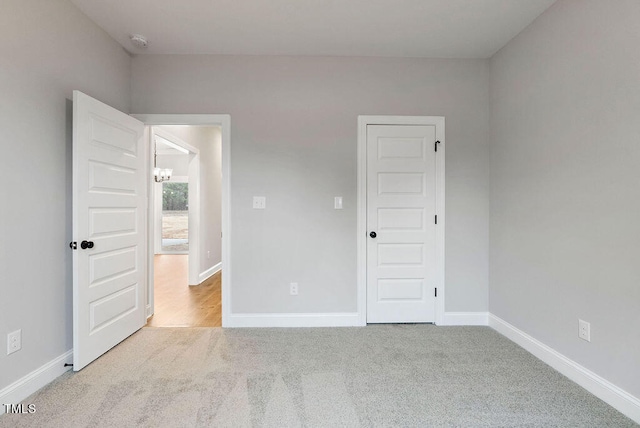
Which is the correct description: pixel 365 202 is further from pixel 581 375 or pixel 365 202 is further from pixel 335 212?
pixel 581 375

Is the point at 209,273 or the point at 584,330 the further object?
the point at 209,273

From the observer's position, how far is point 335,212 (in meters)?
3.02

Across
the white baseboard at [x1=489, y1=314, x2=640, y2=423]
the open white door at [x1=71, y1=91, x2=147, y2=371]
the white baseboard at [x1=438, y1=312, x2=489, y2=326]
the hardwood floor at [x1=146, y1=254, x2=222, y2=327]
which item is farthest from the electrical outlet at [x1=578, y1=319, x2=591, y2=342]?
the open white door at [x1=71, y1=91, x2=147, y2=371]

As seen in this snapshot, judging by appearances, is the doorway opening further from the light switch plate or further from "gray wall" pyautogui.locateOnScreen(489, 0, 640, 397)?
"gray wall" pyautogui.locateOnScreen(489, 0, 640, 397)

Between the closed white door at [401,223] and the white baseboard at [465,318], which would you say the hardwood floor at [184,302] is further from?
the white baseboard at [465,318]

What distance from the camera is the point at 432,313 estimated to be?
306 cm

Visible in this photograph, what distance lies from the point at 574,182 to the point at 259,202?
2483 millimetres

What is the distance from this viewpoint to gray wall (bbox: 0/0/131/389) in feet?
5.87

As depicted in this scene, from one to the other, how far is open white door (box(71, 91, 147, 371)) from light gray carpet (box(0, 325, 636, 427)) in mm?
231

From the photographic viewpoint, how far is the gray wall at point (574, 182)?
174cm

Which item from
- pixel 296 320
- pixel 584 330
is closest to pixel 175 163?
pixel 296 320

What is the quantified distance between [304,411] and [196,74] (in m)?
2.96

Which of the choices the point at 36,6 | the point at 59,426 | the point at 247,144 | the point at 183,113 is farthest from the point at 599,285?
the point at 36,6

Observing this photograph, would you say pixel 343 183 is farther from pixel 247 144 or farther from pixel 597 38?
pixel 597 38
